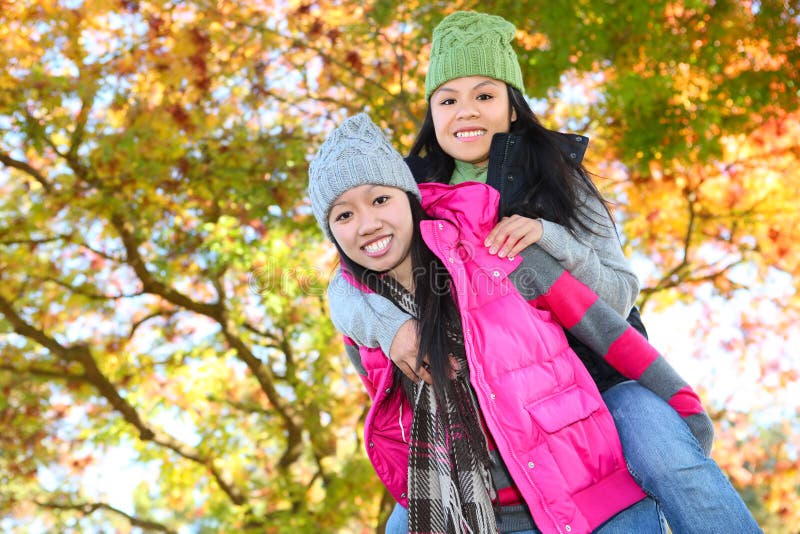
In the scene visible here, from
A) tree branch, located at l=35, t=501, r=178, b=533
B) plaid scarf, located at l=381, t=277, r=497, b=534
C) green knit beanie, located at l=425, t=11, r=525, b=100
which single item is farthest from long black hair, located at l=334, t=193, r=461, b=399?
tree branch, located at l=35, t=501, r=178, b=533

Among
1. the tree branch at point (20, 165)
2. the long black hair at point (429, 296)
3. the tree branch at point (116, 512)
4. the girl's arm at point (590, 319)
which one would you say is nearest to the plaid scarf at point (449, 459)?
the long black hair at point (429, 296)

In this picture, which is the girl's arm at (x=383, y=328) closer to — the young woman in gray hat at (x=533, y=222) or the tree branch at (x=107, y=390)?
the young woman in gray hat at (x=533, y=222)

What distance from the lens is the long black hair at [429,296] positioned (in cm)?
211

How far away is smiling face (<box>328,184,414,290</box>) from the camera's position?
2.23 m

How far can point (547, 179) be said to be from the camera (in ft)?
8.05

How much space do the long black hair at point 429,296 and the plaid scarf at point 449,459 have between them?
2 centimetres

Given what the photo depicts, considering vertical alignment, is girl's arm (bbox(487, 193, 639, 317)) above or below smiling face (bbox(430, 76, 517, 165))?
below

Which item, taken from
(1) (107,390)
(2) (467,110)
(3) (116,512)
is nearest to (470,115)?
(2) (467,110)

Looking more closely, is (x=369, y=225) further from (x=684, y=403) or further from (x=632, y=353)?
(x=684, y=403)

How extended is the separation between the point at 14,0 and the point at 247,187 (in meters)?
2.32

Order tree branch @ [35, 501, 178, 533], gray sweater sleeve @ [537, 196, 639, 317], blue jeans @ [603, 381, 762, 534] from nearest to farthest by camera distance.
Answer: blue jeans @ [603, 381, 762, 534] < gray sweater sleeve @ [537, 196, 639, 317] < tree branch @ [35, 501, 178, 533]

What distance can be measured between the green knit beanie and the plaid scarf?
2.71 ft

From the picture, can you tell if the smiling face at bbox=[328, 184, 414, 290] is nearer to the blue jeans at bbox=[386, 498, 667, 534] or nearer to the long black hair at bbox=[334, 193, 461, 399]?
the long black hair at bbox=[334, 193, 461, 399]

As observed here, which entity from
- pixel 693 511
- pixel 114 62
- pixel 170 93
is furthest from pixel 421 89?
pixel 693 511
